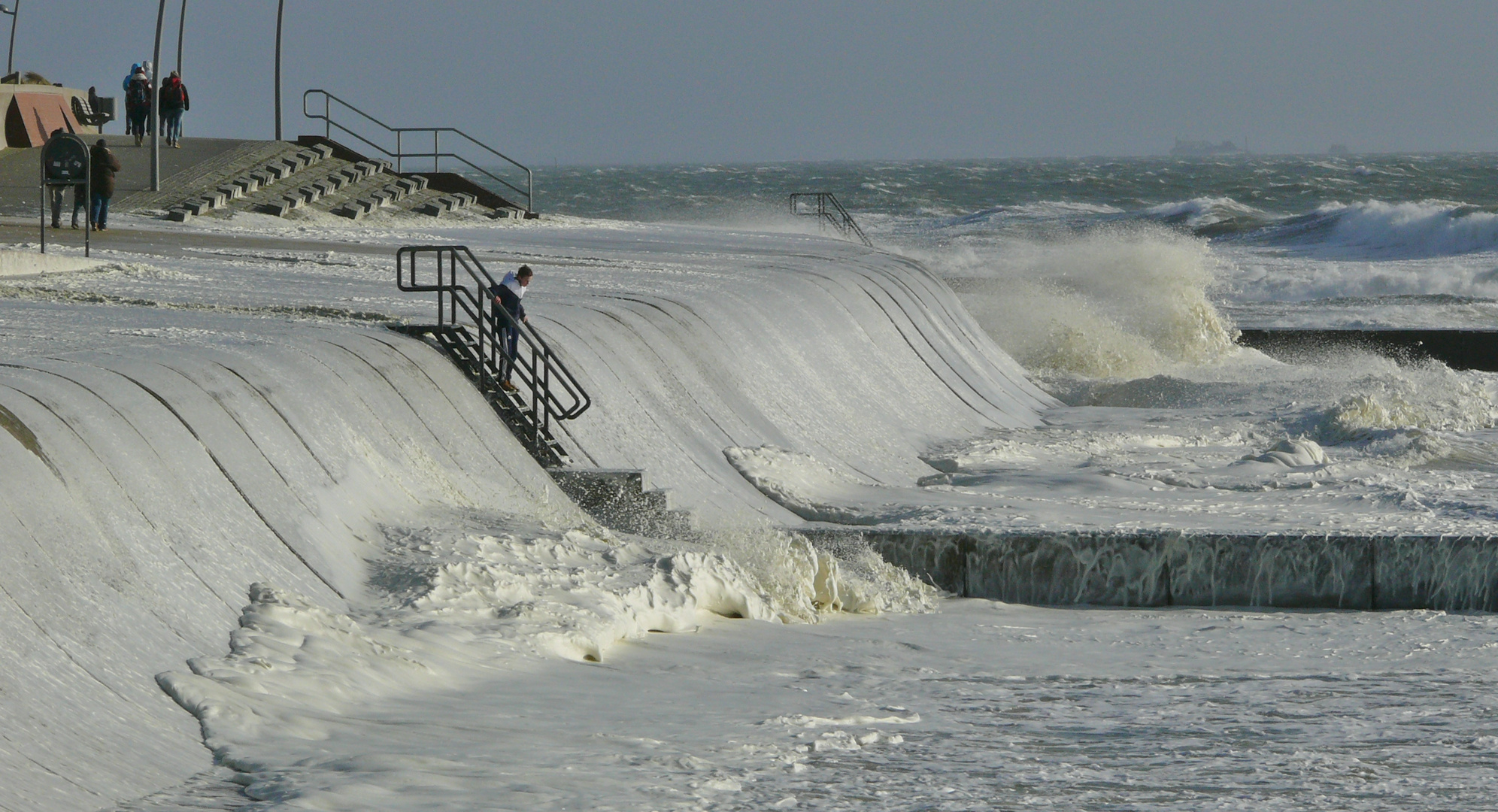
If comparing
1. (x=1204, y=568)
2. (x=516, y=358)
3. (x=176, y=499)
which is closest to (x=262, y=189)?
(x=516, y=358)

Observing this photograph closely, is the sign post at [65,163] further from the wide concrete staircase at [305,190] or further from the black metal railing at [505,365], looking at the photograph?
the black metal railing at [505,365]

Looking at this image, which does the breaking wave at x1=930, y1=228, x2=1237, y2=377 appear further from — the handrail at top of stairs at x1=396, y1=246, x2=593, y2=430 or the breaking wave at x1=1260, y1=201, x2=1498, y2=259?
the breaking wave at x1=1260, y1=201, x2=1498, y2=259

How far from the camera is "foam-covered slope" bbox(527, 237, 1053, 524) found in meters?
12.6

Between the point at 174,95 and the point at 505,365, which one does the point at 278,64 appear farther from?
the point at 505,365

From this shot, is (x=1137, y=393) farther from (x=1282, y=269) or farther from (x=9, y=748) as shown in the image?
(x=1282, y=269)

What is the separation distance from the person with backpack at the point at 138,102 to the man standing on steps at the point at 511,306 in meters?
17.2

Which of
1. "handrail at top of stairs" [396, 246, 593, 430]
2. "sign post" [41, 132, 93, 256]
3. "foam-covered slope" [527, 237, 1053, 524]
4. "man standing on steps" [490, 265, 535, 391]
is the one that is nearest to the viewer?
"handrail at top of stairs" [396, 246, 593, 430]

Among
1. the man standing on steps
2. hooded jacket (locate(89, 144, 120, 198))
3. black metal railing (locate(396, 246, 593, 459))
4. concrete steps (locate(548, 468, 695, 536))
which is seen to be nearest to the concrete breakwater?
concrete steps (locate(548, 468, 695, 536))

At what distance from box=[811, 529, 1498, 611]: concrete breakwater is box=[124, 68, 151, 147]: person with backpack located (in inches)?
749

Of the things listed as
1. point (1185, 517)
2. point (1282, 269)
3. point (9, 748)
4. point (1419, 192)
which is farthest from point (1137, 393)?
point (1419, 192)

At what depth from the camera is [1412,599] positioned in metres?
10.8

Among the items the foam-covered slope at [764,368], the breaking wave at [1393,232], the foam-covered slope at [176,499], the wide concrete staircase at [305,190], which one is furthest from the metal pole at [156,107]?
the breaking wave at [1393,232]

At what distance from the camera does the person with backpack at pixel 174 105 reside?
Result: 26.7 meters

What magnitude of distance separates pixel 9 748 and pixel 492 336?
604 cm
